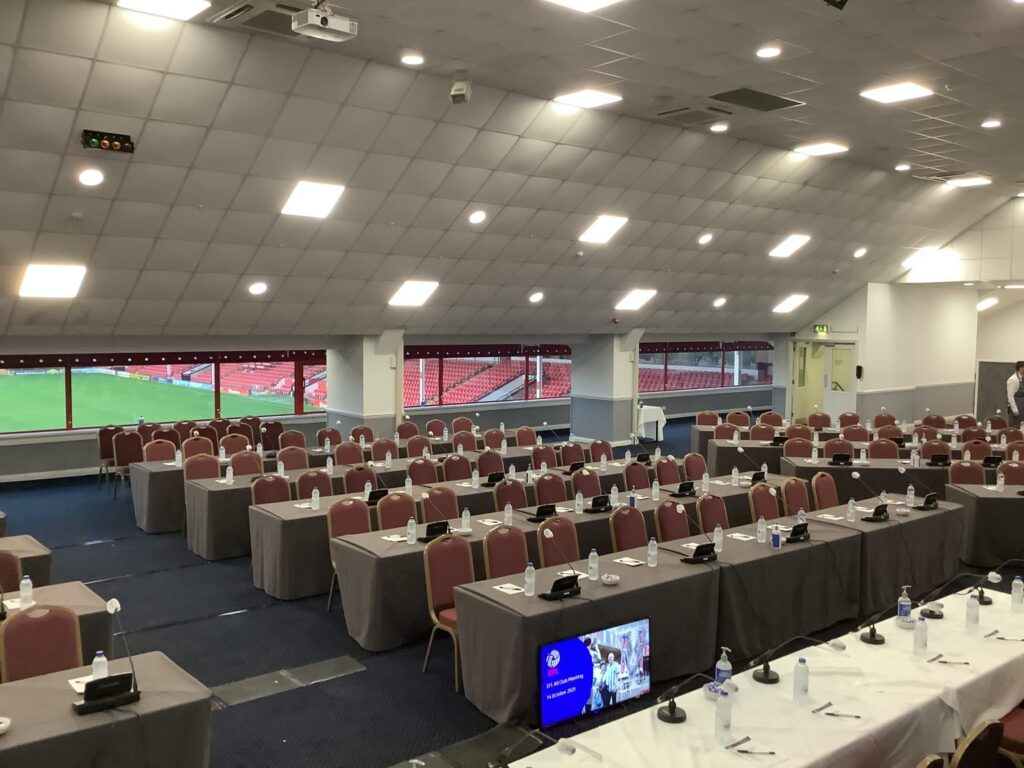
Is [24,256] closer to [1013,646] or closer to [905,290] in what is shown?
[1013,646]

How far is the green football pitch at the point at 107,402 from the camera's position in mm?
17062

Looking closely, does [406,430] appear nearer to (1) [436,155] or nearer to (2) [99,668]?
(1) [436,155]

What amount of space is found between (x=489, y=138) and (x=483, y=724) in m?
8.17

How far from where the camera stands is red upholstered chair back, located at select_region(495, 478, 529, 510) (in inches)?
415

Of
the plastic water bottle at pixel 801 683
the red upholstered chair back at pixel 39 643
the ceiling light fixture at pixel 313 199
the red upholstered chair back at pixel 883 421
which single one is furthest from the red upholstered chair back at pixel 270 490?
the red upholstered chair back at pixel 883 421

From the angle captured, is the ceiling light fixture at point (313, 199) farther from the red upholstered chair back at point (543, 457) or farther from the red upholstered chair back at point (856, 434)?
the red upholstered chair back at point (856, 434)

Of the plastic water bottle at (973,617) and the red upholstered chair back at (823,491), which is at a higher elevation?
the red upholstered chair back at (823,491)

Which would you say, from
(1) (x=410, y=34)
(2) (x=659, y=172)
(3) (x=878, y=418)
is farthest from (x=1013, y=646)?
(3) (x=878, y=418)

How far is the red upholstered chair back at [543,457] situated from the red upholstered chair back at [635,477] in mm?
1735

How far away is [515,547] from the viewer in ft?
25.9

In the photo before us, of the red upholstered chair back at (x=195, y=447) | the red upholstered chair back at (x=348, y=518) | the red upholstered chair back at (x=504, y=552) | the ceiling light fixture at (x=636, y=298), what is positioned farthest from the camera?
the ceiling light fixture at (x=636, y=298)

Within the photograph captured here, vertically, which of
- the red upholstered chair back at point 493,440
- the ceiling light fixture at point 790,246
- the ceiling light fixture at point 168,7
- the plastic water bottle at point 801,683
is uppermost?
the ceiling light fixture at point 168,7

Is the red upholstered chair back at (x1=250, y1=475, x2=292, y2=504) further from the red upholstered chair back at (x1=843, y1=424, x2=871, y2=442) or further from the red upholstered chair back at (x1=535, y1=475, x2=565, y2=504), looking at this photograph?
the red upholstered chair back at (x1=843, y1=424, x2=871, y2=442)

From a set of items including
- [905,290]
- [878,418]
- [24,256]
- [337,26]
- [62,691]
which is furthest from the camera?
[905,290]
